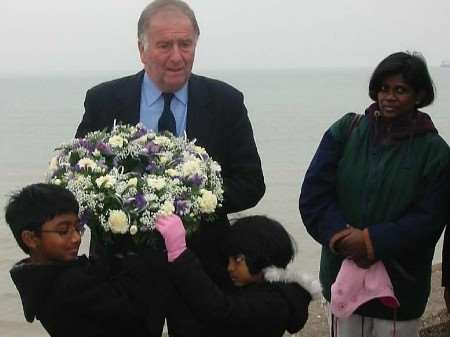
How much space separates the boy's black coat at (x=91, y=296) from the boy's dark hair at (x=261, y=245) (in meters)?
0.40

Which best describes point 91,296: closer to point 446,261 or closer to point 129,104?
point 129,104

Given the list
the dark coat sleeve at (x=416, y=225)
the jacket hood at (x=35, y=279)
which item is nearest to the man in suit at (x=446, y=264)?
the dark coat sleeve at (x=416, y=225)

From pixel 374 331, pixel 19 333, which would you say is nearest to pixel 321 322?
pixel 374 331

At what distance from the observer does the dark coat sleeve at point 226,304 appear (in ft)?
11.1

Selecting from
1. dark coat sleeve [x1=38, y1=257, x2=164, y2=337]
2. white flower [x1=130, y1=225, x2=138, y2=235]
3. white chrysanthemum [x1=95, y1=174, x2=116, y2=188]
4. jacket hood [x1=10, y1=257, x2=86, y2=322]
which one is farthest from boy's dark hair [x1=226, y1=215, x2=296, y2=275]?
jacket hood [x1=10, y1=257, x2=86, y2=322]

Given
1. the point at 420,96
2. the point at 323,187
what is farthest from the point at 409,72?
the point at 323,187

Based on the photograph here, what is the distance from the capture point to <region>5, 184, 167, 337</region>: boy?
3379mm

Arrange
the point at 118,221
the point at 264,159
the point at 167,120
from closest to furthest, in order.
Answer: the point at 118,221 < the point at 167,120 < the point at 264,159

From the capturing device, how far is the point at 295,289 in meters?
3.71

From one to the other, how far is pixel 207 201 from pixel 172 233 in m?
0.21

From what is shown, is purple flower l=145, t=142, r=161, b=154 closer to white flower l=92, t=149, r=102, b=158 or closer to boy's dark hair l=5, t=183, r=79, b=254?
white flower l=92, t=149, r=102, b=158

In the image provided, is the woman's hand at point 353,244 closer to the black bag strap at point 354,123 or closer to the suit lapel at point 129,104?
the black bag strap at point 354,123

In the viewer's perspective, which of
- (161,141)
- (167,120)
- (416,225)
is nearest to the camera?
(161,141)

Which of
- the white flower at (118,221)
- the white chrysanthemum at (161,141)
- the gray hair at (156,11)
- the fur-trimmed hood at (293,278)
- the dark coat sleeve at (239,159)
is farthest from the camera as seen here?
the dark coat sleeve at (239,159)
